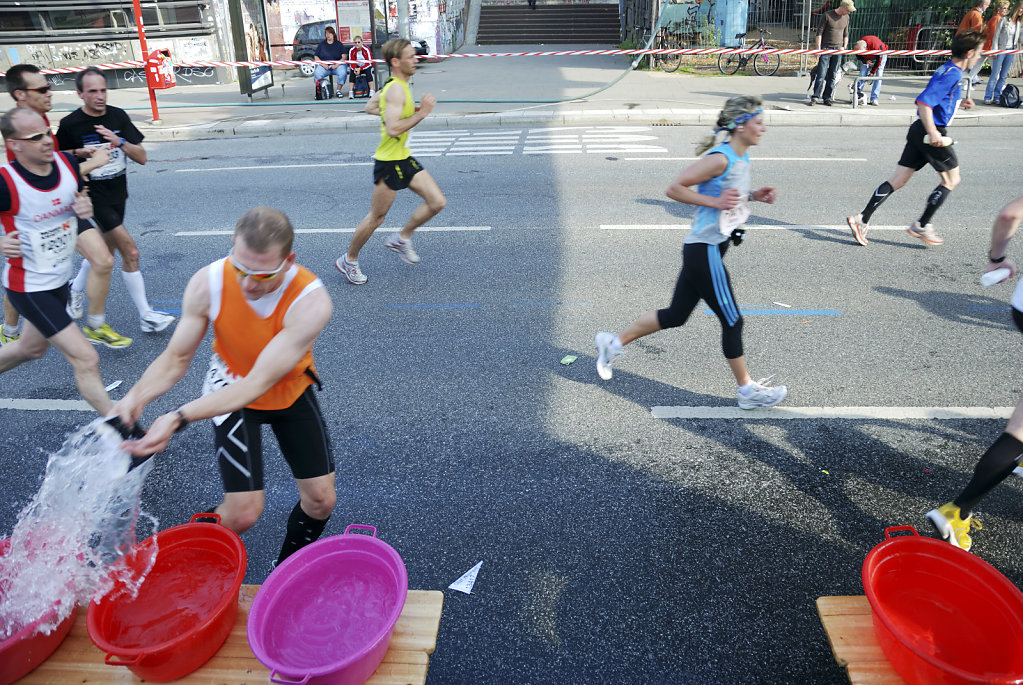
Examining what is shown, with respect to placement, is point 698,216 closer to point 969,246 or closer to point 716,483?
point 716,483

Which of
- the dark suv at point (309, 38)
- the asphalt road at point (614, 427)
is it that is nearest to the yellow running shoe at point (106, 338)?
the asphalt road at point (614, 427)

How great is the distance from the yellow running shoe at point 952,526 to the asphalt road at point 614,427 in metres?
0.12

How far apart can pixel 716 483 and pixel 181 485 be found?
118 inches

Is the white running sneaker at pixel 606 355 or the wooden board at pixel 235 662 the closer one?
the wooden board at pixel 235 662

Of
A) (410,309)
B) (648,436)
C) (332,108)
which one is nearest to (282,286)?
(648,436)

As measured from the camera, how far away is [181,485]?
4.11 metres

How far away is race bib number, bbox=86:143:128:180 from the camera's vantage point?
561 cm

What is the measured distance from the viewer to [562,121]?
48.9 feet

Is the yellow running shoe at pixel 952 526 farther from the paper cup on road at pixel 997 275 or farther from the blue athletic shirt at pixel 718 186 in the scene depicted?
the blue athletic shirt at pixel 718 186

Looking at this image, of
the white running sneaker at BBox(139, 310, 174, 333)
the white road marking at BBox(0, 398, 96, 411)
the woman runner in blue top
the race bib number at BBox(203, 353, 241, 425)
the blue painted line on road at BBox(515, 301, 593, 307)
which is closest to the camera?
the race bib number at BBox(203, 353, 241, 425)

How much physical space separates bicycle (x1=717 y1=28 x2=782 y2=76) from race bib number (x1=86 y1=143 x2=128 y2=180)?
16745 millimetres

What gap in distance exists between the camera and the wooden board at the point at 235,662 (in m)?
2.39

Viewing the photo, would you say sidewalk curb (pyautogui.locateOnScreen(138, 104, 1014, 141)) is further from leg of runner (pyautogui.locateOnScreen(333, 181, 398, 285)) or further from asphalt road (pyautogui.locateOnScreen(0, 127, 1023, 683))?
leg of runner (pyautogui.locateOnScreen(333, 181, 398, 285))

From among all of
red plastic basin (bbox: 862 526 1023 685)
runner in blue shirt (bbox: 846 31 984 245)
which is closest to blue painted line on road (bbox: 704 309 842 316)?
runner in blue shirt (bbox: 846 31 984 245)
